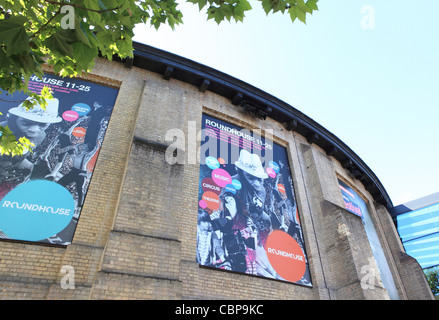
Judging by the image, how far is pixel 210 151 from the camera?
30.8ft

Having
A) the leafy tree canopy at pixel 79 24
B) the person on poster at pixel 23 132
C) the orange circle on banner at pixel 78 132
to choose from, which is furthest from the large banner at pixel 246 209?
the leafy tree canopy at pixel 79 24

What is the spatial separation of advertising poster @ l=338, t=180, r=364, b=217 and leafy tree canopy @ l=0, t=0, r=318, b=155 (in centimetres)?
1173

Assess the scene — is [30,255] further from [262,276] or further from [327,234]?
[327,234]

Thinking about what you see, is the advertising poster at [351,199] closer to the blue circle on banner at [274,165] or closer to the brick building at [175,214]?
the brick building at [175,214]

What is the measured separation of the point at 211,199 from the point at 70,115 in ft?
15.6

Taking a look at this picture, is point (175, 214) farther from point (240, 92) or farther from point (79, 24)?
point (240, 92)

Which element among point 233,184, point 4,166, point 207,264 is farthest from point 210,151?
point 4,166

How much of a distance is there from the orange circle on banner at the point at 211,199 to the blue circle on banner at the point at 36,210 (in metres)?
3.47

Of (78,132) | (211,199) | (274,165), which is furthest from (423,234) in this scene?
(78,132)

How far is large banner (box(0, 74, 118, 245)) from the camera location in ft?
20.0

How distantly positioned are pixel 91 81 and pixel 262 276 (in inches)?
318

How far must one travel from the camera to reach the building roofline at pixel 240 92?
10.1 m

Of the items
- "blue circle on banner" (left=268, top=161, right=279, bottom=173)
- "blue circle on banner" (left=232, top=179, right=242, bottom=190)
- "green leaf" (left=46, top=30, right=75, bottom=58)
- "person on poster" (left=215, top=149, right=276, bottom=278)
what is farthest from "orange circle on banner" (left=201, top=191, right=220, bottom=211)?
"green leaf" (left=46, top=30, right=75, bottom=58)

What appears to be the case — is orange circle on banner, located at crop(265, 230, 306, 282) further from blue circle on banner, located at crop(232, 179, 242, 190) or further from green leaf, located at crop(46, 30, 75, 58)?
green leaf, located at crop(46, 30, 75, 58)
